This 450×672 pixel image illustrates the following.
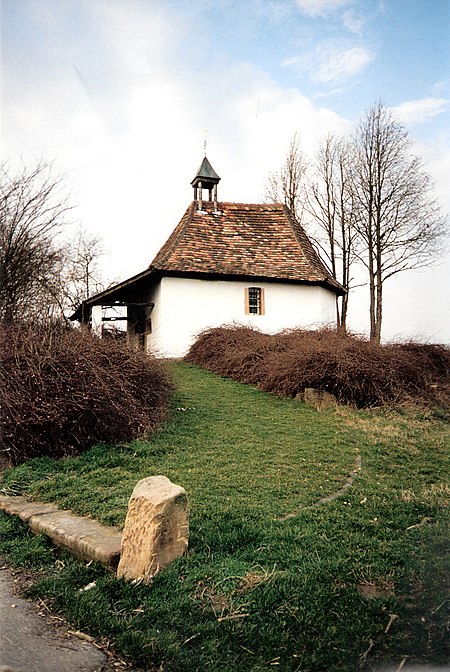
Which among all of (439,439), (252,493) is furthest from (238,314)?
(252,493)

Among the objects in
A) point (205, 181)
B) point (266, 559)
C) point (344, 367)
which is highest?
point (205, 181)

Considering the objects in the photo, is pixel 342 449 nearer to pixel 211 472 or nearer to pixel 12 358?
pixel 211 472

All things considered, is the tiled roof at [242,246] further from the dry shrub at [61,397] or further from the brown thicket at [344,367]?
the dry shrub at [61,397]

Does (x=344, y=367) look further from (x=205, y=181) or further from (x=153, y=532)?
(x=205, y=181)

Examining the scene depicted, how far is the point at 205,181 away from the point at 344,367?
A: 59.0 ft

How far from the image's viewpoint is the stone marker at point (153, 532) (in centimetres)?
446

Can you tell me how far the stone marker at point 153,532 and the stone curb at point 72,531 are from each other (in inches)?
9.3

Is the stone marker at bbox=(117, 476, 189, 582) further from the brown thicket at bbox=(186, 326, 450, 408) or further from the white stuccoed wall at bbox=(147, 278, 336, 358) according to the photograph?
the white stuccoed wall at bbox=(147, 278, 336, 358)

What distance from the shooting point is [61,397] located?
28.6ft

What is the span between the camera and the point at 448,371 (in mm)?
16828

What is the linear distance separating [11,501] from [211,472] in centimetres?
233

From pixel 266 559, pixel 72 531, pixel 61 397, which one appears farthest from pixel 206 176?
pixel 266 559

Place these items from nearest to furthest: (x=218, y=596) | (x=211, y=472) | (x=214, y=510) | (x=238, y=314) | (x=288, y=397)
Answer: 1. (x=218, y=596)
2. (x=214, y=510)
3. (x=211, y=472)
4. (x=288, y=397)
5. (x=238, y=314)

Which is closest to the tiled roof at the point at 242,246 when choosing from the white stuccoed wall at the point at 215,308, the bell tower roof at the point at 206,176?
the white stuccoed wall at the point at 215,308
